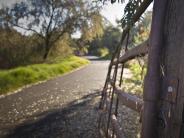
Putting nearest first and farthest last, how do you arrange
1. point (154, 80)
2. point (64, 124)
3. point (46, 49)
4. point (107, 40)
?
point (154, 80) < point (64, 124) < point (46, 49) < point (107, 40)

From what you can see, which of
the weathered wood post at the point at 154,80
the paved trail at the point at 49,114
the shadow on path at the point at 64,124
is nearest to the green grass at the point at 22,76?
the paved trail at the point at 49,114

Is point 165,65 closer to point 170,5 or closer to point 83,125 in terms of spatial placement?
point 170,5

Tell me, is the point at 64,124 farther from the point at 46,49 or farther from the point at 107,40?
the point at 107,40

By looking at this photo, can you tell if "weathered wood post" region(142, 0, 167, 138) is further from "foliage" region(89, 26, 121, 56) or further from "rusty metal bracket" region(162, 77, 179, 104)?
"foliage" region(89, 26, 121, 56)

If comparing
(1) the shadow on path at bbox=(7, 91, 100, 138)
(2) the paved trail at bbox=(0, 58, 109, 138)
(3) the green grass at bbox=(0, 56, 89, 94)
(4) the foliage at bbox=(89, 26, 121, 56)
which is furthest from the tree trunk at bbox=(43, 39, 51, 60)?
(4) the foliage at bbox=(89, 26, 121, 56)

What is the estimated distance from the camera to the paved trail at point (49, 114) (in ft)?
19.0

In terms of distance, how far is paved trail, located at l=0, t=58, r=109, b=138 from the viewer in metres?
5.80

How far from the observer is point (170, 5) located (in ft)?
4.21

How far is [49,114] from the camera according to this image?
745cm

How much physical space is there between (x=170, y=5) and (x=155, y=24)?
4.7 inches

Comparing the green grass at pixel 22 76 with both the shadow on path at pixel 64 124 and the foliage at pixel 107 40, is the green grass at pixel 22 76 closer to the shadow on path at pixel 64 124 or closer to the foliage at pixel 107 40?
the shadow on path at pixel 64 124

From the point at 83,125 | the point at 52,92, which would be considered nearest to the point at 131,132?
the point at 83,125

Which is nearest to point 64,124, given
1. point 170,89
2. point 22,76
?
point 170,89

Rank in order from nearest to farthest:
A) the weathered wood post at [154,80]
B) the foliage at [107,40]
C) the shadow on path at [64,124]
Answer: the weathered wood post at [154,80]
the shadow on path at [64,124]
the foliage at [107,40]
